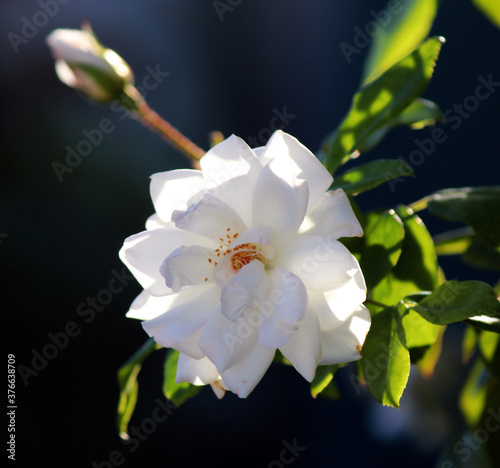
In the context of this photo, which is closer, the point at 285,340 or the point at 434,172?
the point at 285,340

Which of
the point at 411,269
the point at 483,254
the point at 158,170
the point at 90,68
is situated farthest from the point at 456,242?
the point at 158,170

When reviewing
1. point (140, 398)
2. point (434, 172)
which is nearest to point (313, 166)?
point (434, 172)

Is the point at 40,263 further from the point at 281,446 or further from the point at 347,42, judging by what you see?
the point at 347,42

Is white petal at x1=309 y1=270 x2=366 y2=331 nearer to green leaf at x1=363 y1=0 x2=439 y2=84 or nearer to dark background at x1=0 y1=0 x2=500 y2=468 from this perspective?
green leaf at x1=363 y1=0 x2=439 y2=84

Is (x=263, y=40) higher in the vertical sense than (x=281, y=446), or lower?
higher

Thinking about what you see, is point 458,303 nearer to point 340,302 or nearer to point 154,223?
point 340,302

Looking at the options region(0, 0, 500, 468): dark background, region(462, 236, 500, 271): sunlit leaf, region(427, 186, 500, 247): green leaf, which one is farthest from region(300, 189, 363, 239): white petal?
region(0, 0, 500, 468): dark background
